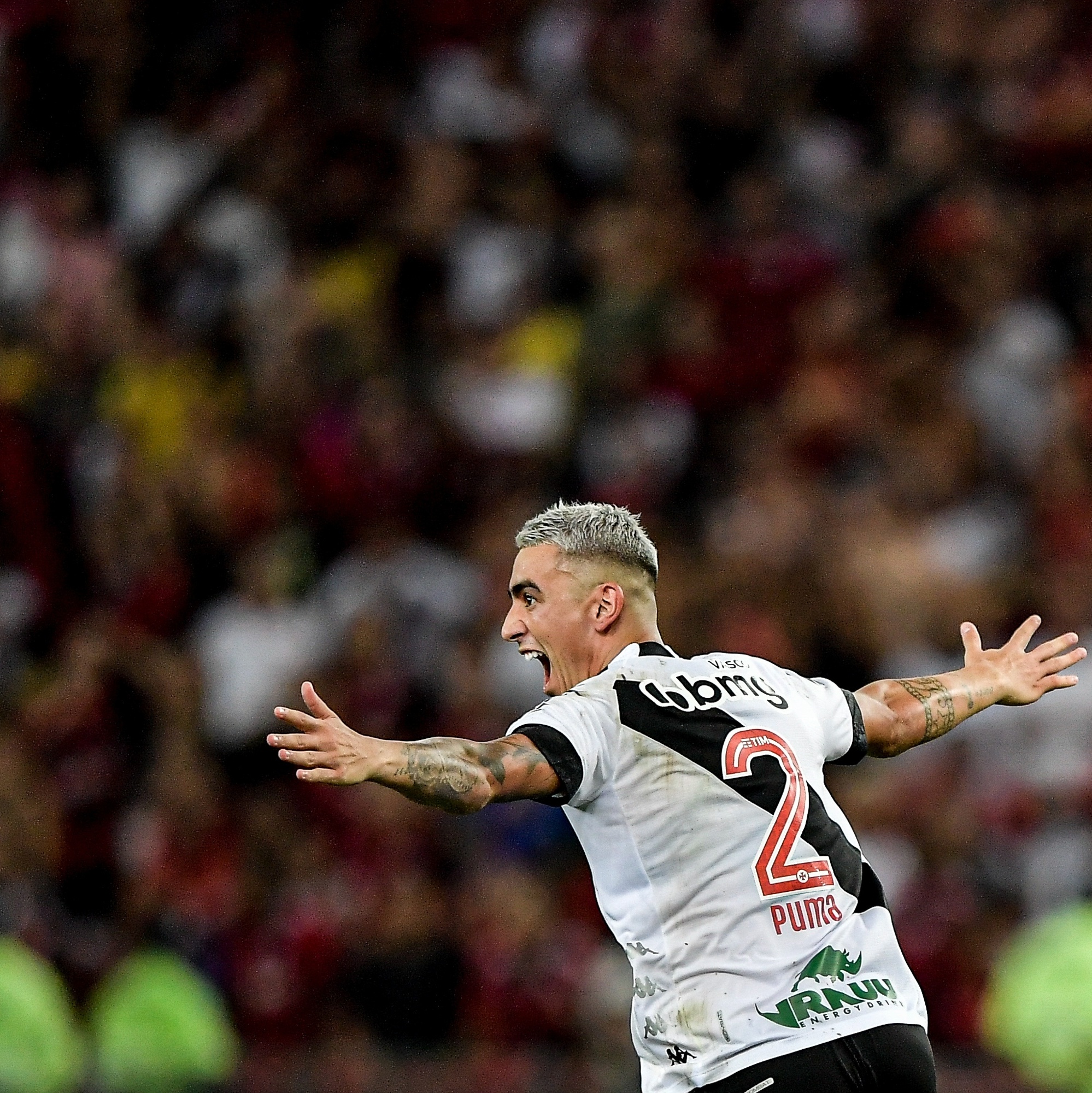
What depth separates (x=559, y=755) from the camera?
4.51 metres

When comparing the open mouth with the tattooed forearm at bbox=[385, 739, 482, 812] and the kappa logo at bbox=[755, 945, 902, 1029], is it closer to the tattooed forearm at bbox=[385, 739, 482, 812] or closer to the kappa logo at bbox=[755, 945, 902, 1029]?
the tattooed forearm at bbox=[385, 739, 482, 812]

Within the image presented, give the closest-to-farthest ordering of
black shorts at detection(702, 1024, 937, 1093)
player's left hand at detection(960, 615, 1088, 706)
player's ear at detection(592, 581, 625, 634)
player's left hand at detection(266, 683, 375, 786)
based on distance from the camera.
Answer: player's left hand at detection(266, 683, 375, 786), black shorts at detection(702, 1024, 937, 1093), player's ear at detection(592, 581, 625, 634), player's left hand at detection(960, 615, 1088, 706)

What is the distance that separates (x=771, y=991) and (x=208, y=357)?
850cm

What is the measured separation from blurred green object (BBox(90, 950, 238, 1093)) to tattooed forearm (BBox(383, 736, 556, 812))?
4.85m

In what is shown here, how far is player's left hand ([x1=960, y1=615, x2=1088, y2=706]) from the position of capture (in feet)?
18.7

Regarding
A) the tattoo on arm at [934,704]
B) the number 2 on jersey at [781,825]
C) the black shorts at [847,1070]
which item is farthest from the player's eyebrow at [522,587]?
the black shorts at [847,1070]

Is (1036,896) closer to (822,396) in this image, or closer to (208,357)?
(822,396)

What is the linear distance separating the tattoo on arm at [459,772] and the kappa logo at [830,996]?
2.68ft

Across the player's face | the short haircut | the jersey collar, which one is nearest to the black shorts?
the jersey collar

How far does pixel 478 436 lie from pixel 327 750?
6.91 metres

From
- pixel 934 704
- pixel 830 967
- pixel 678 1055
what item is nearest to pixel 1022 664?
pixel 934 704

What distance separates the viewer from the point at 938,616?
9.14 m

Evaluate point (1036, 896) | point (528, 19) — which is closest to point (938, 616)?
point (1036, 896)

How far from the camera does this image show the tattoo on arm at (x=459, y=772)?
170 inches
